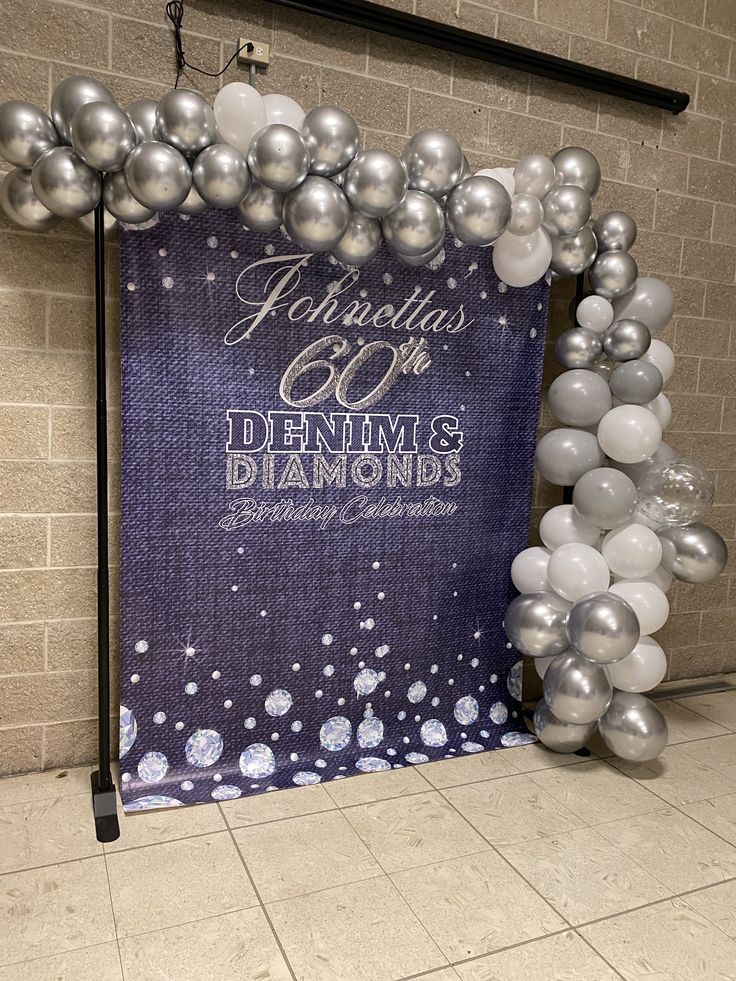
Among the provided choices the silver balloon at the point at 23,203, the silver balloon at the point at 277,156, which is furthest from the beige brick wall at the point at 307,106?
the silver balloon at the point at 277,156

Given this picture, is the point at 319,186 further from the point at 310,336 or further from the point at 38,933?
the point at 38,933

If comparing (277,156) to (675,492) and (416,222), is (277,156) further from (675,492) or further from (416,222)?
(675,492)

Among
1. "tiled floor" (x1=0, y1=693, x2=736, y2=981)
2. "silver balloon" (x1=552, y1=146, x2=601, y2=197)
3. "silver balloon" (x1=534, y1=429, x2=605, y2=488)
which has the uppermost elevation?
"silver balloon" (x1=552, y1=146, x2=601, y2=197)

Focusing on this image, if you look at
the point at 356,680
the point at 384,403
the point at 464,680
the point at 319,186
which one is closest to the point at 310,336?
the point at 384,403

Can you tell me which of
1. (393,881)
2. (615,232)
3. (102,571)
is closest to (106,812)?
(102,571)

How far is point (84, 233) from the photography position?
6.71 feet

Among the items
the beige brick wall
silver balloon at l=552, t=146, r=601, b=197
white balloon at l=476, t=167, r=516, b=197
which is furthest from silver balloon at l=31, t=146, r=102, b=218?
silver balloon at l=552, t=146, r=601, b=197

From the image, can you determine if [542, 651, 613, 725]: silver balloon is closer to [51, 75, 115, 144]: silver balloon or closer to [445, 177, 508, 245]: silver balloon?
[445, 177, 508, 245]: silver balloon

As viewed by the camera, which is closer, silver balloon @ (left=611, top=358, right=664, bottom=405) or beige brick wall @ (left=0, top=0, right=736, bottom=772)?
beige brick wall @ (left=0, top=0, right=736, bottom=772)

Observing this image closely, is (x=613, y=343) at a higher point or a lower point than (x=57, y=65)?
lower

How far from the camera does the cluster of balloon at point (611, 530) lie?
2.17 meters

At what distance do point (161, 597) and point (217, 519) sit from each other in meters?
0.27

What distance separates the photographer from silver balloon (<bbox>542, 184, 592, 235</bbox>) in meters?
2.18

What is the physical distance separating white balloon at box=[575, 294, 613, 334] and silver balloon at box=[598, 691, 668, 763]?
1126mm
